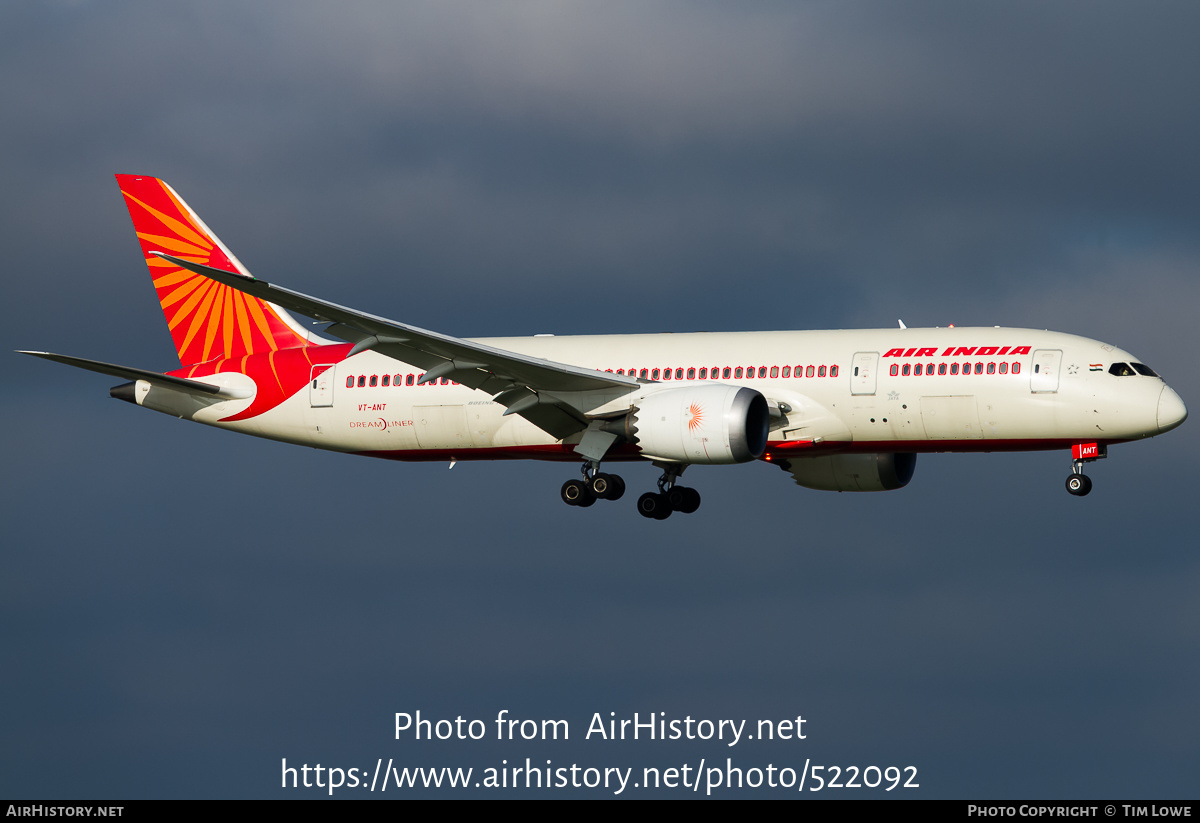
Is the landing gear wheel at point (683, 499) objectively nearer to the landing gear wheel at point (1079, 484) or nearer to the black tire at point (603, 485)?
the black tire at point (603, 485)

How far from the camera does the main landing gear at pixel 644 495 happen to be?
50750 mm

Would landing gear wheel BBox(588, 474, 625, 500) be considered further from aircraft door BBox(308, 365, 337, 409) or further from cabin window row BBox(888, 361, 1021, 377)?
aircraft door BBox(308, 365, 337, 409)

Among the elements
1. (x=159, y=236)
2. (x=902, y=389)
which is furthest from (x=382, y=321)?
(x=159, y=236)

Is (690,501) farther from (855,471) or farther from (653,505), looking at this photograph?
(855,471)

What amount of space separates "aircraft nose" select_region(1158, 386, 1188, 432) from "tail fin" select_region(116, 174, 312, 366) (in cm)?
2749

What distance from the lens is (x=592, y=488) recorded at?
5091 centimetres

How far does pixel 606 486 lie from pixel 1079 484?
1376 centimetres

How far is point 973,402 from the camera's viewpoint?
46375 mm

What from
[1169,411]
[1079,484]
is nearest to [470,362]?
[1079,484]

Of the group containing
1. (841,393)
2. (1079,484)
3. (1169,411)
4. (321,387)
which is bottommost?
(1079,484)

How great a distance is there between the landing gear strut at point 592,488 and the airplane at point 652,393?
0.17 feet

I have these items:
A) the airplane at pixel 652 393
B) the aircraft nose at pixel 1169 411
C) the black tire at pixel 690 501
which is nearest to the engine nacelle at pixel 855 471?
the airplane at pixel 652 393

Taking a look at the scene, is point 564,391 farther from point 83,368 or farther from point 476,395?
point 83,368

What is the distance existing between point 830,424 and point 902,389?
7.60 feet
